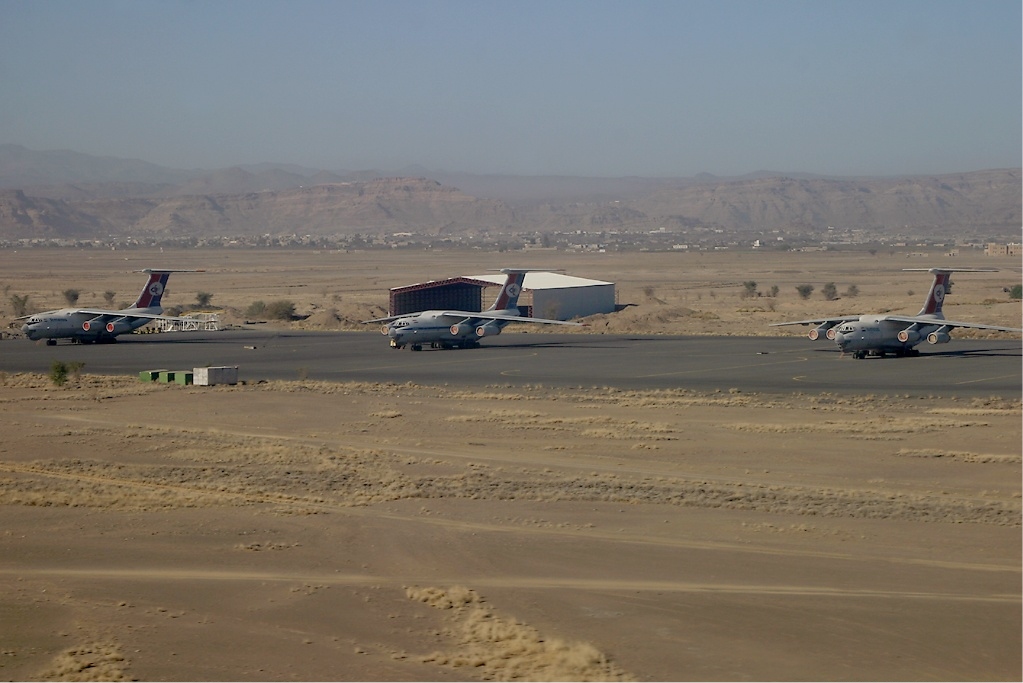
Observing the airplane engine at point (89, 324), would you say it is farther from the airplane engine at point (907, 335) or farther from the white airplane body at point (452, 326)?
the airplane engine at point (907, 335)

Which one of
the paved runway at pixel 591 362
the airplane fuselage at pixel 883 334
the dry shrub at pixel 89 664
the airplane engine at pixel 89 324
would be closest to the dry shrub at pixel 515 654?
the dry shrub at pixel 89 664

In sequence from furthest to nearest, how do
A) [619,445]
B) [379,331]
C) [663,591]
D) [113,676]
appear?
[379,331]
[619,445]
[663,591]
[113,676]

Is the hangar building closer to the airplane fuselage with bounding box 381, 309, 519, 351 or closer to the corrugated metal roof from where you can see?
the corrugated metal roof

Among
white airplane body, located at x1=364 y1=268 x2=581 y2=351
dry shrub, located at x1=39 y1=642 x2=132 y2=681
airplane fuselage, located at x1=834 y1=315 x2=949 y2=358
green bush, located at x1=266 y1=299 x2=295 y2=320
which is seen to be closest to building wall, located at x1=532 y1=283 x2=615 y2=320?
white airplane body, located at x1=364 y1=268 x2=581 y2=351

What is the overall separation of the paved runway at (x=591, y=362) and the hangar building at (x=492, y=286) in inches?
328

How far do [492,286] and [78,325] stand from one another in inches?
1115

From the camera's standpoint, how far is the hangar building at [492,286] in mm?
82812

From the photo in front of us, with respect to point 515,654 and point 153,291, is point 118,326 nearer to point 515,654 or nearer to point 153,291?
point 153,291

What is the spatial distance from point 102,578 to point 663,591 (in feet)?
29.9

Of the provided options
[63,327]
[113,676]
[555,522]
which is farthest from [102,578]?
[63,327]

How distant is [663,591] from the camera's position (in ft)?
62.4

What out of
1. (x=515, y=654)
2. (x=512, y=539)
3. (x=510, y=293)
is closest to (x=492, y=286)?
(x=510, y=293)

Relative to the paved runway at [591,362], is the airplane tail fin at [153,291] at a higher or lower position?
higher

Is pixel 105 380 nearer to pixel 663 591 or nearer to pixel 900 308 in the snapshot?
pixel 663 591
